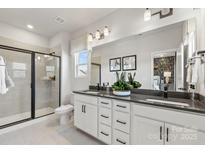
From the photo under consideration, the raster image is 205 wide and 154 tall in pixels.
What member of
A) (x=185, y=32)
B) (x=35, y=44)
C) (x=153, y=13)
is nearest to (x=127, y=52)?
(x=153, y=13)

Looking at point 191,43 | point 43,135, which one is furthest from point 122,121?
point 43,135

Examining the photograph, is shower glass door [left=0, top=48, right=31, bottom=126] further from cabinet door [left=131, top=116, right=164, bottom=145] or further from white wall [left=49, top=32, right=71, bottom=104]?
cabinet door [left=131, top=116, right=164, bottom=145]

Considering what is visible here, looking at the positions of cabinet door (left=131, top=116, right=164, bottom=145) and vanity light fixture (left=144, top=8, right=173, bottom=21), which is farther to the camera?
vanity light fixture (left=144, top=8, right=173, bottom=21)

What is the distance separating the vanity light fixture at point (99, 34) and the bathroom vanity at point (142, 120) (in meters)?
1.36

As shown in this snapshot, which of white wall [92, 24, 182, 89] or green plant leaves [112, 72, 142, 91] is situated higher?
white wall [92, 24, 182, 89]

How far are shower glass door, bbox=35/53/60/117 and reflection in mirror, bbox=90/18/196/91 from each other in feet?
7.07

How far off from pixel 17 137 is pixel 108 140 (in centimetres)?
168

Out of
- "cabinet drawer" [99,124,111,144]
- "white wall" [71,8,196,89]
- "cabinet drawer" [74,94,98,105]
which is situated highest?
"white wall" [71,8,196,89]

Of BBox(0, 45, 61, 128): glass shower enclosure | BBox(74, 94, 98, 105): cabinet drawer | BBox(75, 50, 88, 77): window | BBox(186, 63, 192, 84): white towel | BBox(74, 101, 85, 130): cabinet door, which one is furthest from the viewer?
BBox(75, 50, 88, 77): window

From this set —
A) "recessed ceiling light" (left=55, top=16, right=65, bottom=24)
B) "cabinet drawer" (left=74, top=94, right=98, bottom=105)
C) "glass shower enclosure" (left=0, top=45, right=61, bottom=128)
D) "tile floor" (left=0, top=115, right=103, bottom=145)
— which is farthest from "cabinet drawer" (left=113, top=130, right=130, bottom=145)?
"recessed ceiling light" (left=55, top=16, right=65, bottom=24)

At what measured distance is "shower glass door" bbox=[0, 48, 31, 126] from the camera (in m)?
2.83

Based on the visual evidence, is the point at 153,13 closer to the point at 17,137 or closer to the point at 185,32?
the point at 185,32

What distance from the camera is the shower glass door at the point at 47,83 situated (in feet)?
11.0
